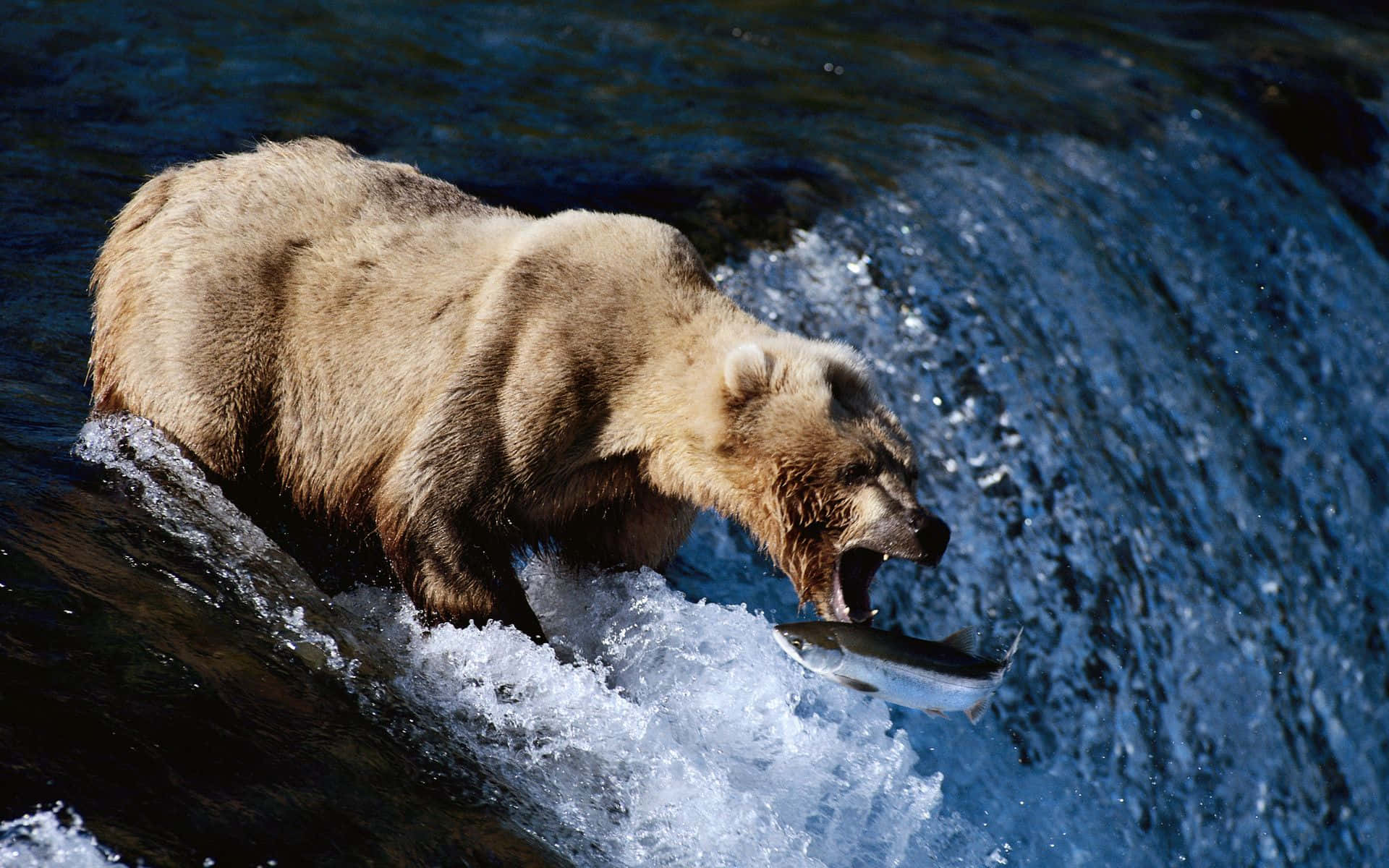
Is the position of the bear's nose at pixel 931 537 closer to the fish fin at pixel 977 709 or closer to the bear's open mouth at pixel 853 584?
the bear's open mouth at pixel 853 584

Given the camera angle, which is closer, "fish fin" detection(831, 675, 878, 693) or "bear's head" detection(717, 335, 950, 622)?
"fish fin" detection(831, 675, 878, 693)

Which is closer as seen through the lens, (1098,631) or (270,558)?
(270,558)

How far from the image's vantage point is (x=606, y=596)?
4.88 metres

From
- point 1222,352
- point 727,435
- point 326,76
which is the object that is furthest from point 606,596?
point 326,76

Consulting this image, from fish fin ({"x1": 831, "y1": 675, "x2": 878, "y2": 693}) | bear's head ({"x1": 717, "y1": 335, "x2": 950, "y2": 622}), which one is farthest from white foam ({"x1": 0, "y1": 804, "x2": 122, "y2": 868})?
bear's head ({"x1": 717, "y1": 335, "x2": 950, "y2": 622})

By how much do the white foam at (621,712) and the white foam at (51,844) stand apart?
3.49ft

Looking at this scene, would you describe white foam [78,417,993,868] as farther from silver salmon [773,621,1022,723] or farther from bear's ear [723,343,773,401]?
bear's ear [723,343,773,401]

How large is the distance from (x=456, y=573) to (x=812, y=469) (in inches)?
46.7

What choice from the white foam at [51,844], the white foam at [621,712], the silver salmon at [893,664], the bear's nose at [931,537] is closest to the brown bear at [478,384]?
the bear's nose at [931,537]

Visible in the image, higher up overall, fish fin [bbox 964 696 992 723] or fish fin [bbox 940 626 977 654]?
fish fin [bbox 940 626 977 654]

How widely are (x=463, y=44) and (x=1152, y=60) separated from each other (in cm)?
514

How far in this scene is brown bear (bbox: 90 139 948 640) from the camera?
421 centimetres

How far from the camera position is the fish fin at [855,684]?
143 inches

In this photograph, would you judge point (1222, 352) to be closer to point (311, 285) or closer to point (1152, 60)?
point (1152, 60)
